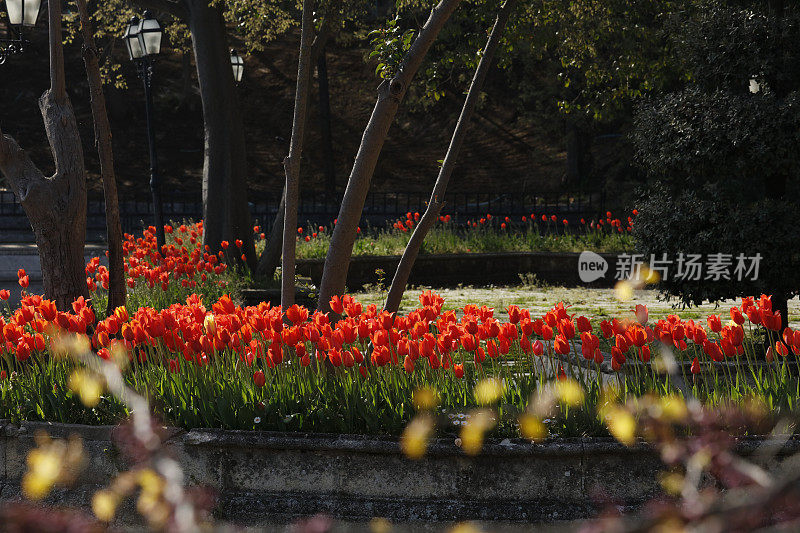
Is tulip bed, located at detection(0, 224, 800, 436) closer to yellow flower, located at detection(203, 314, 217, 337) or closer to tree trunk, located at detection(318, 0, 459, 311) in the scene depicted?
yellow flower, located at detection(203, 314, 217, 337)

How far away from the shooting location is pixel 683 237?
8.79m

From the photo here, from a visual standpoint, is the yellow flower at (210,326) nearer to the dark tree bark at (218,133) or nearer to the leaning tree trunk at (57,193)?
the leaning tree trunk at (57,193)

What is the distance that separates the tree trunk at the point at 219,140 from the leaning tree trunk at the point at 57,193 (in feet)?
21.0

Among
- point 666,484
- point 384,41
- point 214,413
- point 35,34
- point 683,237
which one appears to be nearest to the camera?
point 666,484

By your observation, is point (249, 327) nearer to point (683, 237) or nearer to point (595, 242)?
point (683, 237)

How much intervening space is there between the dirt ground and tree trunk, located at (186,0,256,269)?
2.43 meters

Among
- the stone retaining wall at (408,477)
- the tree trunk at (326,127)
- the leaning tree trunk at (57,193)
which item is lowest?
the stone retaining wall at (408,477)

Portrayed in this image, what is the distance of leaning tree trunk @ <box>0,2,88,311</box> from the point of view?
7.75 meters

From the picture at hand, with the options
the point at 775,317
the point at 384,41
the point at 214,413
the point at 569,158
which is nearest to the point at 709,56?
the point at 384,41

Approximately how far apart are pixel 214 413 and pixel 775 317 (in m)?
3.50

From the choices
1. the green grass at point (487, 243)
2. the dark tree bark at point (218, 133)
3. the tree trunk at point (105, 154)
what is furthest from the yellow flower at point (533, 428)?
the green grass at point (487, 243)

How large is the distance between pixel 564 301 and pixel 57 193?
8.23 m

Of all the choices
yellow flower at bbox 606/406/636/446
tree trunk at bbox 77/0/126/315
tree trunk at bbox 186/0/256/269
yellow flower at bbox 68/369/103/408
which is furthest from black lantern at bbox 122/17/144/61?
yellow flower at bbox 606/406/636/446

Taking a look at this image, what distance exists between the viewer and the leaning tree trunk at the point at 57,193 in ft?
25.4
